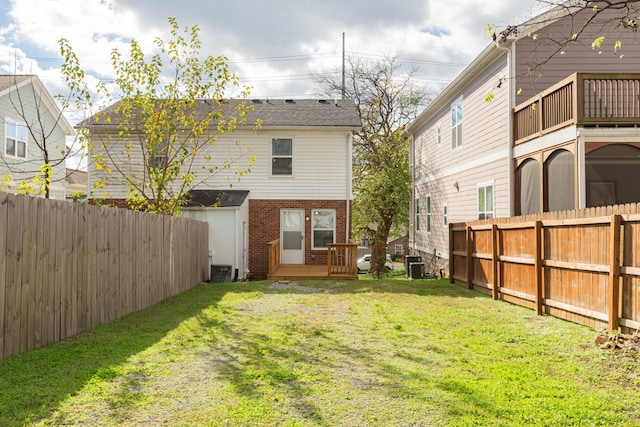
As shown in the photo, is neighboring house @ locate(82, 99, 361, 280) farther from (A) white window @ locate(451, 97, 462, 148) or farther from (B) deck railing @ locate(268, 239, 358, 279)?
(A) white window @ locate(451, 97, 462, 148)

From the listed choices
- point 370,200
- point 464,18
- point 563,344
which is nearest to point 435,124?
point 370,200

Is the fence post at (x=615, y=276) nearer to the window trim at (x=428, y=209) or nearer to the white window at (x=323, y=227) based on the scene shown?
the white window at (x=323, y=227)

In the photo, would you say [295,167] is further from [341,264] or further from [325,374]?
[325,374]

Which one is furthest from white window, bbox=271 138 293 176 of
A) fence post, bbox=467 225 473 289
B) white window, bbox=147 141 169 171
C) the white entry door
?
fence post, bbox=467 225 473 289

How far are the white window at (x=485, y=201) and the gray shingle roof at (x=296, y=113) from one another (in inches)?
212

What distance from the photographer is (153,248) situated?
10.2m

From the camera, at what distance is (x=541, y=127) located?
1188 centimetres

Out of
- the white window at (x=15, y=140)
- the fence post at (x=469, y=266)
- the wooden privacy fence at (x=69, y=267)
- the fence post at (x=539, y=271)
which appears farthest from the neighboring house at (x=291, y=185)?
the fence post at (x=539, y=271)

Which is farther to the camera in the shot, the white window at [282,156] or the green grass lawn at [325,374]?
the white window at [282,156]

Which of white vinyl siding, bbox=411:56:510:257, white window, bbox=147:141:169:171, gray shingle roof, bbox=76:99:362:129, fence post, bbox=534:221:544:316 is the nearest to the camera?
fence post, bbox=534:221:544:316

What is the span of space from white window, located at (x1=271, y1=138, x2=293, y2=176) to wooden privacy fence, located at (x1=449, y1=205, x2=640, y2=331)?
9105mm

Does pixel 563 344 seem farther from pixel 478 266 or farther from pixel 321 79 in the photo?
pixel 321 79

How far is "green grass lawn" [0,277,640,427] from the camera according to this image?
398 centimetres

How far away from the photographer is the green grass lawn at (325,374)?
157 inches
